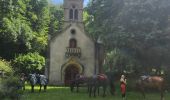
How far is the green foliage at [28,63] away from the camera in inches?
2346

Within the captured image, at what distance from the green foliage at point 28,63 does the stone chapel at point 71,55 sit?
24.0 feet

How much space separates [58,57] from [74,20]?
220 inches

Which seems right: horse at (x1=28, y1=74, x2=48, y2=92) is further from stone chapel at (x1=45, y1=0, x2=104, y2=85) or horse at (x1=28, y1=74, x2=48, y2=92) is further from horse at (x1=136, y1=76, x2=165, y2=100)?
stone chapel at (x1=45, y1=0, x2=104, y2=85)

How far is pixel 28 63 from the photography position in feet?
200

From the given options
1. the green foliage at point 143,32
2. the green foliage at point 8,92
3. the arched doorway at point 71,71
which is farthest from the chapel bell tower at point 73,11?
the green foliage at point 8,92

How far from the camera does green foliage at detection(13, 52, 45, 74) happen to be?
59594 millimetres

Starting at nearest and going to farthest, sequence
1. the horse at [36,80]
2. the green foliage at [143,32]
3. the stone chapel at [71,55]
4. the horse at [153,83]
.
→ 1. the horse at [153,83]
2. the green foliage at [143,32]
3. the horse at [36,80]
4. the stone chapel at [71,55]

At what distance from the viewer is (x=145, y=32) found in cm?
3234

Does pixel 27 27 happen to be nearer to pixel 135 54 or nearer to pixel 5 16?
pixel 5 16

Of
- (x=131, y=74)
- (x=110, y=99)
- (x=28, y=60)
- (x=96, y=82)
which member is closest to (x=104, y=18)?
(x=131, y=74)

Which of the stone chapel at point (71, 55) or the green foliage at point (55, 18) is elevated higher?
the green foliage at point (55, 18)

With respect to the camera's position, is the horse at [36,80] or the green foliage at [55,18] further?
the green foliage at [55,18]

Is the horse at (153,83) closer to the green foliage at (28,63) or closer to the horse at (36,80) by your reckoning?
the horse at (36,80)

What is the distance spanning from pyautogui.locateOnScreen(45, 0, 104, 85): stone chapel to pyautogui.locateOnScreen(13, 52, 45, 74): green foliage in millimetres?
7323
